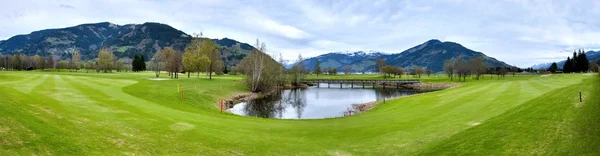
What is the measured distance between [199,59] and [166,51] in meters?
18.2

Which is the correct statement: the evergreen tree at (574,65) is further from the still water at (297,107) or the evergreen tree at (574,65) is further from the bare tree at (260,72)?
the bare tree at (260,72)

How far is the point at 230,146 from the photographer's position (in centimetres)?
1539

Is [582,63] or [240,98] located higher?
[582,63]

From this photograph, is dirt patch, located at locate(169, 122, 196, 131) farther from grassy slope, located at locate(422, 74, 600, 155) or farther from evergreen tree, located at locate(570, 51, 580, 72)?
evergreen tree, located at locate(570, 51, 580, 72)

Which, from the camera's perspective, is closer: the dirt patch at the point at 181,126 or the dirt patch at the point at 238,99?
the dirt patch at the point at 181,126

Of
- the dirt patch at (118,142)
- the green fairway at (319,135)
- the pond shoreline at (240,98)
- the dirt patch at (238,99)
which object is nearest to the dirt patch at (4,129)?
the green fairway at (319,135)

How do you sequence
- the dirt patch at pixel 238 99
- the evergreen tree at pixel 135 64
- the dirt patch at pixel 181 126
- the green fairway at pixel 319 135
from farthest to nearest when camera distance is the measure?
the evergreen tree at pixel 135 64
the dirt patch at pixel 238 99
the dirt patch at pixel 181 126
the green fairway at pixel 319 135

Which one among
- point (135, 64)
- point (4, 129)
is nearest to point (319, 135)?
point (4, 129)

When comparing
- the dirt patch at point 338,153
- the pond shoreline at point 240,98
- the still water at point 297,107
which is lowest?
the still water at point 297,107

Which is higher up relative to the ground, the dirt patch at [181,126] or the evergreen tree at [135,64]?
the evergreen tree at [135,64]

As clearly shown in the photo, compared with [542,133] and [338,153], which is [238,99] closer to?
[338,153]

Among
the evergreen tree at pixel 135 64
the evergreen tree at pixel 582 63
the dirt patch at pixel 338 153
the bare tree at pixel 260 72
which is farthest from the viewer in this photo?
the evergreen tree at pixel 135 64

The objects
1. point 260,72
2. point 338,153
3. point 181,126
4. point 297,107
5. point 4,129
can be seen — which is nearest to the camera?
point 4,129

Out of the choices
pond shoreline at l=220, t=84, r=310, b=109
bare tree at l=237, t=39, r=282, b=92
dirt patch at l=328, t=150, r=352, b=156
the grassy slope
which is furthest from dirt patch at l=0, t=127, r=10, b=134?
bare tree at l=237, t=39, r=282, b=92
